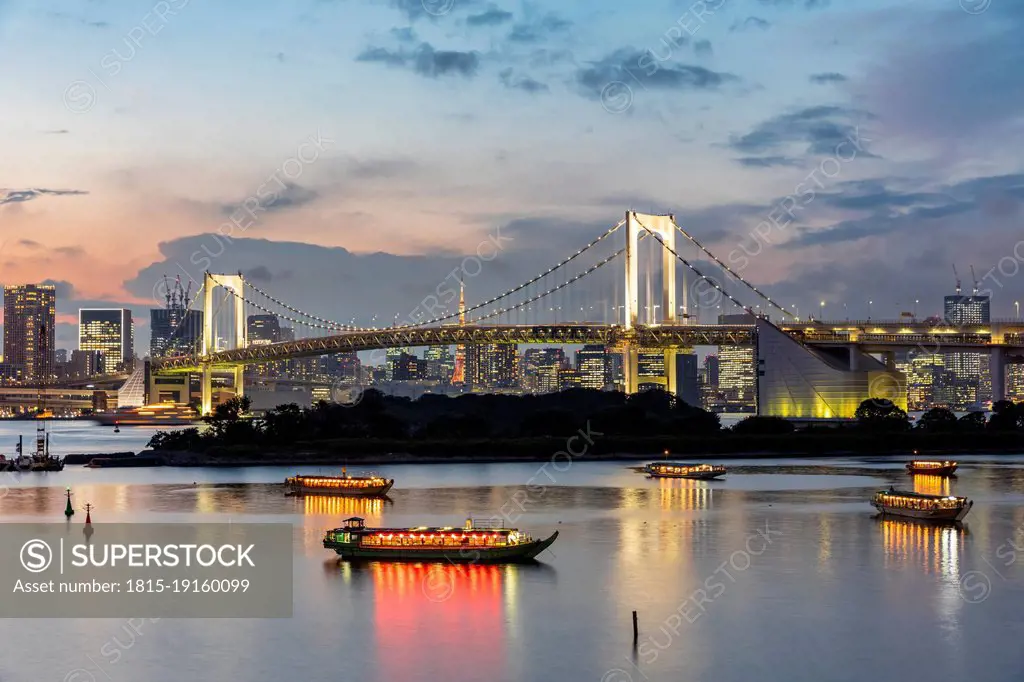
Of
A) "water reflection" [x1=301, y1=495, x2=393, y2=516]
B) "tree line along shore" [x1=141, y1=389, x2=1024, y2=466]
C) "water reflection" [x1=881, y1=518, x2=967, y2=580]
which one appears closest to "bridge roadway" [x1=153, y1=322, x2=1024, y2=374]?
"tree line along shore" [x1=141, y1=389, x2=1024, y2=466]

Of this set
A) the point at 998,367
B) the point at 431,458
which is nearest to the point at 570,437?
the point at 431,458

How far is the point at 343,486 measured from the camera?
50688 millimetres

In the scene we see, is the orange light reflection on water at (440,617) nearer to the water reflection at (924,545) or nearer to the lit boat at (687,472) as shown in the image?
the water reflection at (924,545)

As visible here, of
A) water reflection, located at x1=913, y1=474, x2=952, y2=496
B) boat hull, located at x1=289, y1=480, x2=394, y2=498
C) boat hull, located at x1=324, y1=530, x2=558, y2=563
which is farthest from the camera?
water reflection, located at x1=913, y1=474, x2=952, y2=496

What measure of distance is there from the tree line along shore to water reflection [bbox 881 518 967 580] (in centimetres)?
3223

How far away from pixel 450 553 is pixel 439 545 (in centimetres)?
35

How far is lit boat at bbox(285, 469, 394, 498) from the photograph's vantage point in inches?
1965

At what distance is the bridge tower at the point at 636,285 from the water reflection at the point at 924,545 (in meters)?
37.1

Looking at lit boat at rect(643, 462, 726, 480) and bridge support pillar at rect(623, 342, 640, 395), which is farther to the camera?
bridge support pillar at rect(623, 342, 640, 395)

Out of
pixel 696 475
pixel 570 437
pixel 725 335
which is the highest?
pixel 725 335

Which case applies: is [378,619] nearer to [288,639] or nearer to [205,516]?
[288,639]

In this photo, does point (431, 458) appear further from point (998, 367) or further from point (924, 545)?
point (924, 545)

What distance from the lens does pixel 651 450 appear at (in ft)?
244

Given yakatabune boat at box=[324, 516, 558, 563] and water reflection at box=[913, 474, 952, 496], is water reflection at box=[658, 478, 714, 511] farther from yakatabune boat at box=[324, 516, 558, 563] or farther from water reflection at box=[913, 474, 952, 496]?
yakatabune boat at box=[324, 516, 558, 563]
